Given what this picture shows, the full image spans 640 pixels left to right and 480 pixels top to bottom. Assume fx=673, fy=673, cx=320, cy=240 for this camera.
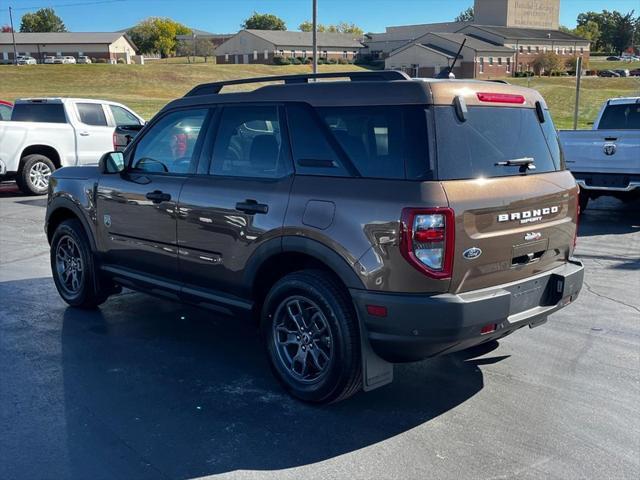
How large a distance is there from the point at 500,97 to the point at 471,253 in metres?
1.12

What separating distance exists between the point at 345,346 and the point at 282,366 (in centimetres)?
65

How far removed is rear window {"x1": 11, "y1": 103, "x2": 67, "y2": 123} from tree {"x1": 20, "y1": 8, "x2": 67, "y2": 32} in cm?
15879

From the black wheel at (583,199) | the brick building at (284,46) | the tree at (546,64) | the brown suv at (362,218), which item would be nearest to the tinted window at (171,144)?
the brown suv at (362,218)

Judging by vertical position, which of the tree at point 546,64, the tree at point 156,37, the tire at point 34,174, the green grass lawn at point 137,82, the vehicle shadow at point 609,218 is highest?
the tree at point 156,37

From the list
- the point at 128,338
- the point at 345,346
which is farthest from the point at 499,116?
the point at 128,338

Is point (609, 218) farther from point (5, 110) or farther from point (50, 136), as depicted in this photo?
point (5, 110)

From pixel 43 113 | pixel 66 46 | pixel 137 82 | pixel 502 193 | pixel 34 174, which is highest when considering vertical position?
pixel 66 46

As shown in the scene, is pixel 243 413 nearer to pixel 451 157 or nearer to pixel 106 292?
pixel 451 157

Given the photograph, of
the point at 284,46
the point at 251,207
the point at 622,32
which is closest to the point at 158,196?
the point at 251,207

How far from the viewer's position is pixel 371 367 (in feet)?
13.0

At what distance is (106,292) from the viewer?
6145 millimetres

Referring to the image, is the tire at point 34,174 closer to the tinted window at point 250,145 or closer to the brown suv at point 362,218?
the brown suv at point 362,218

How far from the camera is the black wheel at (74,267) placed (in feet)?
19.8

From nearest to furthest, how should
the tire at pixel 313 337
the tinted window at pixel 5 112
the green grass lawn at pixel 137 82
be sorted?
1. the tire at pixel 313 337
2. the tinted window at pixel 5 112
3. the green grass lawn at pixel 137 82
